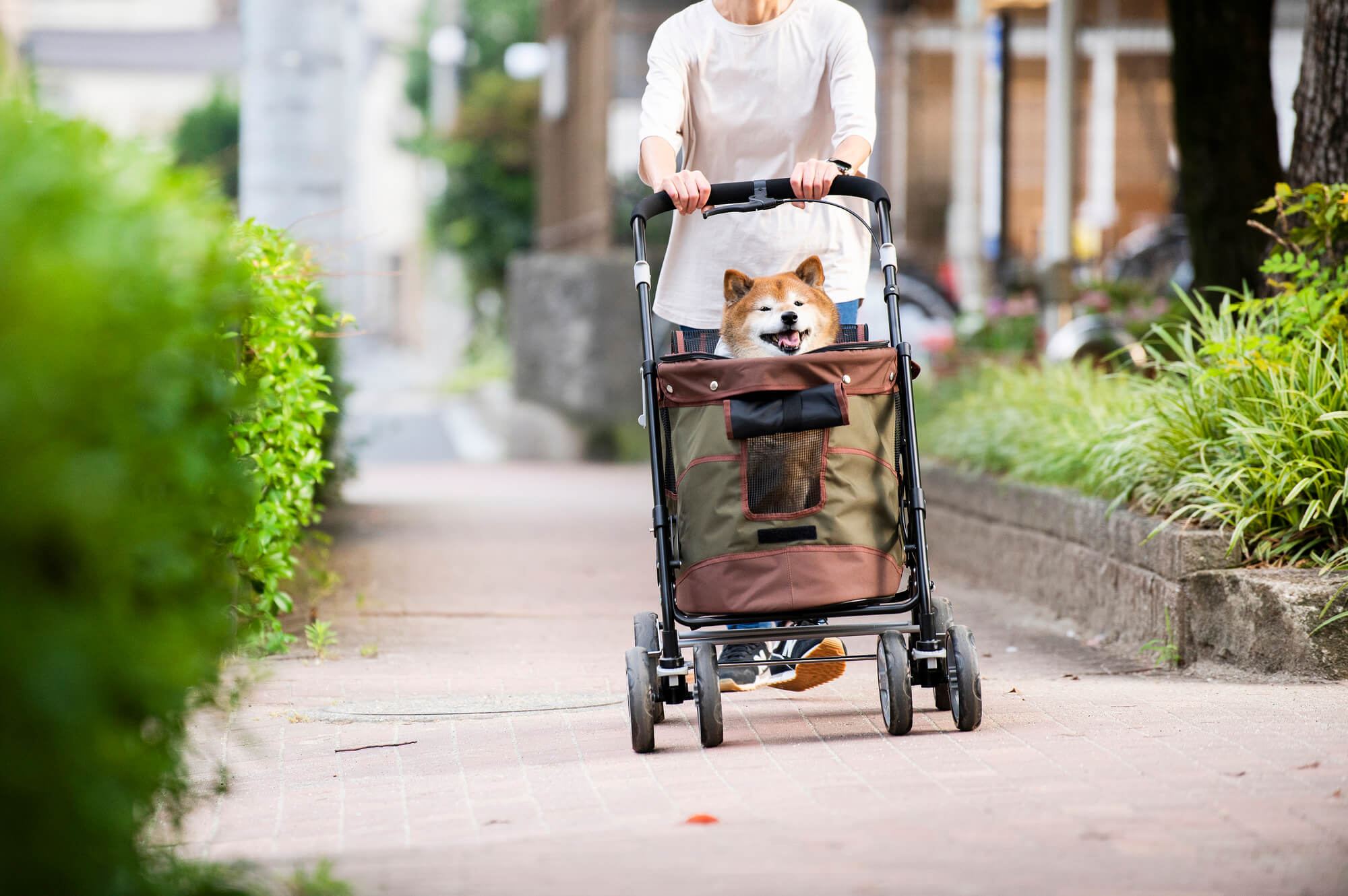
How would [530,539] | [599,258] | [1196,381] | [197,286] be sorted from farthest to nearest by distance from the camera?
[599,258]
[530,539]
[1196,381]
[197,286]

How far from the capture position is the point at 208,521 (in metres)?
2.48

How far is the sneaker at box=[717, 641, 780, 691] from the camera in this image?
396cm

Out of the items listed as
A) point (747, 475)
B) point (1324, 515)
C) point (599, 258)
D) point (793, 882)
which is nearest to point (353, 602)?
point (747, 475)

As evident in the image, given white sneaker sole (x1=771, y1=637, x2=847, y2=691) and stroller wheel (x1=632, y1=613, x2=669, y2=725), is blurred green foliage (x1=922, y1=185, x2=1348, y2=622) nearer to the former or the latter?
white sneaker sole (x1=771, y1=637, x2=847, y2=691)

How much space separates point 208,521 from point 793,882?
1.14m

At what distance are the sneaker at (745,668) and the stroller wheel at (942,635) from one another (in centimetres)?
42

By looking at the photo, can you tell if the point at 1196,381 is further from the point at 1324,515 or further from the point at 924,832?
the point at 924,832

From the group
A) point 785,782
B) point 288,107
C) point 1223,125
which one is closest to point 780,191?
point 785,782

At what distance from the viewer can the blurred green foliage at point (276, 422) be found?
480 centimetres

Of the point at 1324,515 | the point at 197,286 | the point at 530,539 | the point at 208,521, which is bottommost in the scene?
the point at 530,539

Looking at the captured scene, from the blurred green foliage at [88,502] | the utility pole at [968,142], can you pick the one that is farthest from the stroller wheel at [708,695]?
the utility pole at [968,142]

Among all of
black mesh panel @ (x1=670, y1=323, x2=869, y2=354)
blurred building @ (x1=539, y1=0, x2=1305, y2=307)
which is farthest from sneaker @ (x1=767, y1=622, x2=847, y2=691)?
blurred building @ (x1=539, y1=0, x2=1305, y2=307)

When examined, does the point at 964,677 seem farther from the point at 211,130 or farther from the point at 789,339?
the point at 211,130

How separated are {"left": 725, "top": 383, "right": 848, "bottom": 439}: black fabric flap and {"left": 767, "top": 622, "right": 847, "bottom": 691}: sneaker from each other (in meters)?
0.60
